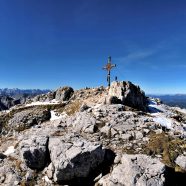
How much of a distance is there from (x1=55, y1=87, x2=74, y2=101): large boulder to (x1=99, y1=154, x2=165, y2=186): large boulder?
4137cm

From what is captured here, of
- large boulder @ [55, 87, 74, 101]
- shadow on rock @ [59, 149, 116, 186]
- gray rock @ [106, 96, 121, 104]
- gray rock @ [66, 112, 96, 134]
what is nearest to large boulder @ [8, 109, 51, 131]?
gray rock @ [66, 112, 96, 134]

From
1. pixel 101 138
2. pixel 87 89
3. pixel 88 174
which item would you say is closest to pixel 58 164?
pixel 88 174

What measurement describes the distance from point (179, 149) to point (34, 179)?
15.7 meters

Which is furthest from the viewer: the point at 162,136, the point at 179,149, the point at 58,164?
the point at 162,136

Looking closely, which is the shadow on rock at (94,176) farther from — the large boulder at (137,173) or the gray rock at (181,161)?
the gray rock at (181,161)

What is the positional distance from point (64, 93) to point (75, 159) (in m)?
41.8

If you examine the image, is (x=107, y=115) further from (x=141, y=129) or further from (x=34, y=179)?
(x=34, y=179)

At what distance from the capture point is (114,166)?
79.4 feet

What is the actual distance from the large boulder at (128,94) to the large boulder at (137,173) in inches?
869

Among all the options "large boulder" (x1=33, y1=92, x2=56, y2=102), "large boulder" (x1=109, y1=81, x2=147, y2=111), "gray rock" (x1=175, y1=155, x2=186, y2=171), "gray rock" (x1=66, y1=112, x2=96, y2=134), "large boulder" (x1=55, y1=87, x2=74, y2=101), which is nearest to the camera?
"gray rock" (x1=175, y1=155, x2=186, y2=171)

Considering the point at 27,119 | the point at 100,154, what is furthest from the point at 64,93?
the point at 100,154

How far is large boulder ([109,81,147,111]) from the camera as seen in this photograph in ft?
151

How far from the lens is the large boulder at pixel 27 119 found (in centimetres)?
4631

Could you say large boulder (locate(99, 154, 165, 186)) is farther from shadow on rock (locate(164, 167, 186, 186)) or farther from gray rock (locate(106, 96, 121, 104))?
gray rock (locate(106, 96, 121, 104))
